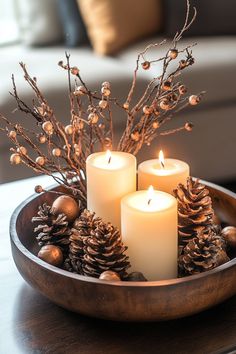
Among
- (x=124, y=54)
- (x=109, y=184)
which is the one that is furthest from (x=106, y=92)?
(x=124, y=54)

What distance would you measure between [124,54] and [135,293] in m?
1.74

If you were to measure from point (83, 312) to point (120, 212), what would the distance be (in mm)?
201

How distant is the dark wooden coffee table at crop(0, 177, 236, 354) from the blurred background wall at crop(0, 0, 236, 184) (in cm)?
117

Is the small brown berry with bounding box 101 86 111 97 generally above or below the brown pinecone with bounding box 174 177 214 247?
above

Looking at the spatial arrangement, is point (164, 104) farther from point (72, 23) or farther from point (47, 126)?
point (72, 23)

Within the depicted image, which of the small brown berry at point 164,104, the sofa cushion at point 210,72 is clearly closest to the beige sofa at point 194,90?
the sofa cushion at point 210,72

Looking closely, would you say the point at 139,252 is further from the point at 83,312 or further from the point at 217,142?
the point at 217,142

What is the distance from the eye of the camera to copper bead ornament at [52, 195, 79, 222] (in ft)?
3.92

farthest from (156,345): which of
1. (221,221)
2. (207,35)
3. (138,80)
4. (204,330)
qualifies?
(207,35)

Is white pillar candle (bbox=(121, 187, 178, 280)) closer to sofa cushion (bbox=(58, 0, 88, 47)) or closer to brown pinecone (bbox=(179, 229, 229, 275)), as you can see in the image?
brown pinecone (bbox=(179, 229, 229, 275))

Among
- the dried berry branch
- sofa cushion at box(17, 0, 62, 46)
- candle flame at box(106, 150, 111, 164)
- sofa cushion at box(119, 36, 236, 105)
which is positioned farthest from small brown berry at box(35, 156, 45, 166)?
sofa cushion at box(17, 0, 62, 46)

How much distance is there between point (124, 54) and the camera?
2578mm

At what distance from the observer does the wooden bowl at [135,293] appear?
0.95 meters

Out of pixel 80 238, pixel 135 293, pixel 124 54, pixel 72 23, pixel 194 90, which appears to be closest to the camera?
pixel 135 293
